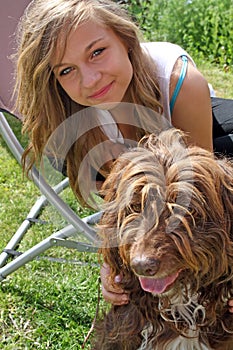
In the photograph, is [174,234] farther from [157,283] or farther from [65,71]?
[65,71]

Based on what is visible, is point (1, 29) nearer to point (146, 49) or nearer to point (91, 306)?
point (146, 49)

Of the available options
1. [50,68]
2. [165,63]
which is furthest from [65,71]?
[165,63]

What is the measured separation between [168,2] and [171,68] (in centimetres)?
312

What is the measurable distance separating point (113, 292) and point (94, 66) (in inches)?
32.3

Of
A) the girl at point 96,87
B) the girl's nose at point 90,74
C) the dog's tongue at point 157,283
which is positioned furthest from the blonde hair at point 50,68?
the dog's tongue at point 157,283

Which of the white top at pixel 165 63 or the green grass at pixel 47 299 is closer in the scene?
the white top at pixel 165 63

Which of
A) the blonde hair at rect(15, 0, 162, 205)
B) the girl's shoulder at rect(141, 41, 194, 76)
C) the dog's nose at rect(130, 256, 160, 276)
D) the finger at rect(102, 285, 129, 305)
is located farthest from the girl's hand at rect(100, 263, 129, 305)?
the girl's shoulder at rect(141, 41, 194, 76)

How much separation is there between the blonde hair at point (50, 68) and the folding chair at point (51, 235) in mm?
164

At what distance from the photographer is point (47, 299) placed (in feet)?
11.1

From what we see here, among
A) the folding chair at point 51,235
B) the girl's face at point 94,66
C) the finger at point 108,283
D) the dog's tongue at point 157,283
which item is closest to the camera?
the dog's tongue at point 157,283

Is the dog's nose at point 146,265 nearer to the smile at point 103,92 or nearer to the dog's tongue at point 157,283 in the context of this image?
the dog's tongue at point 157,283

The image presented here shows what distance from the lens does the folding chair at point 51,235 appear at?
301 centimetres

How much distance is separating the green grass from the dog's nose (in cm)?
130

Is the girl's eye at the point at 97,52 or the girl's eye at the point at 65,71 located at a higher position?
the girl's eye at the point at 97,52
